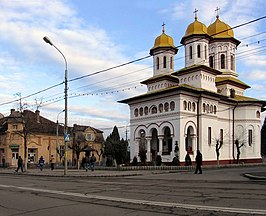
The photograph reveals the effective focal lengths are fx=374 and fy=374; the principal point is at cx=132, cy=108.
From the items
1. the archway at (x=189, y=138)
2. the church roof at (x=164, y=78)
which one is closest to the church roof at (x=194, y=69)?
the church roof at (x=164, y=78)

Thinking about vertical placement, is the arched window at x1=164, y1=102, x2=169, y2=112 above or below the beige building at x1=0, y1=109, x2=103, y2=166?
above

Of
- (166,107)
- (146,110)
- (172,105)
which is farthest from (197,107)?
(146,110)

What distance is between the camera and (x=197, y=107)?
1955 inches

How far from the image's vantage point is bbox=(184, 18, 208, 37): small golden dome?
55.8 meters

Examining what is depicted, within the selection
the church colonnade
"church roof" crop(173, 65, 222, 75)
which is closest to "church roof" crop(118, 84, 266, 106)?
"church roof" crop(173, 65, 222, 75)

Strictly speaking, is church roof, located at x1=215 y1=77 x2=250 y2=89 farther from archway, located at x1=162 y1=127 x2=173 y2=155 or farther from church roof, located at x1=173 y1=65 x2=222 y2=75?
archway, located at x1=162 y1=127 x2=173 y2=155

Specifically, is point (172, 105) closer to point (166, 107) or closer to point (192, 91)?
point (166, 107)

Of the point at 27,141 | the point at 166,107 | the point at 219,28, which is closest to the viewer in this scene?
the point at 166,107

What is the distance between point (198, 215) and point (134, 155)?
44835mm

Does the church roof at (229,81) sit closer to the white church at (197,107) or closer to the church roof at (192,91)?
the white church at (197,107)

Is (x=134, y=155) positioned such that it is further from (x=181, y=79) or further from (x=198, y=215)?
(x=198, y=215)

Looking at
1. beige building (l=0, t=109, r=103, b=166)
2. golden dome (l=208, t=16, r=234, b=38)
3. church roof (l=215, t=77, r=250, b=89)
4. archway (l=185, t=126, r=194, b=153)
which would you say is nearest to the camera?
archway (l=185, t=126, r=194, b=153)

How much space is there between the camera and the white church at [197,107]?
4816 centimetres

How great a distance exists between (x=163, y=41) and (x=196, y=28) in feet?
19.1
